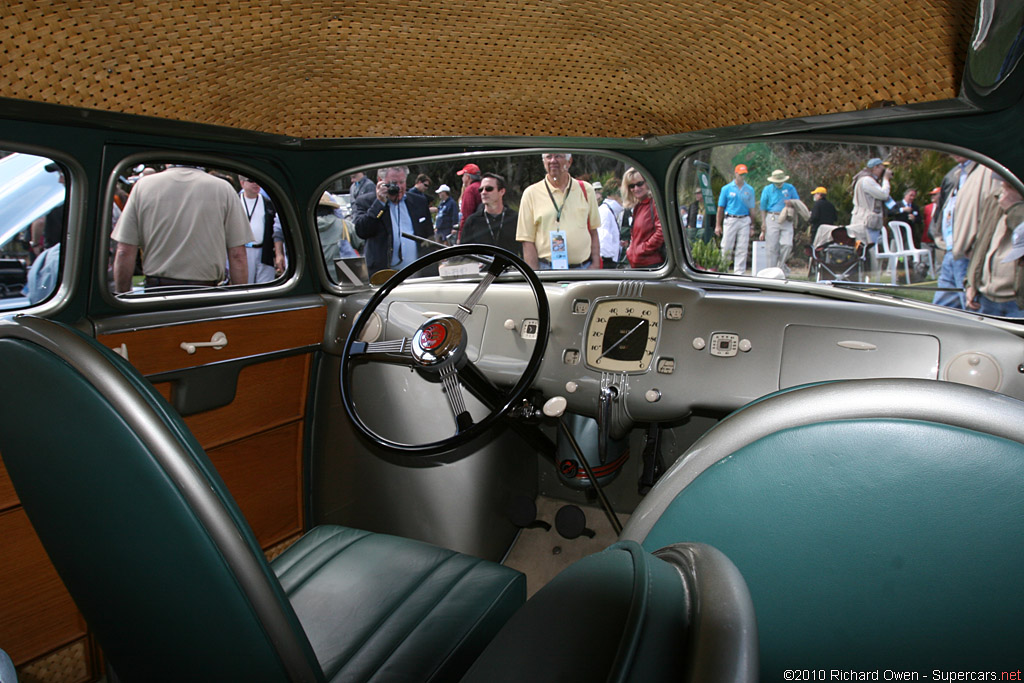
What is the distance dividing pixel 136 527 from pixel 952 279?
6.58 ft

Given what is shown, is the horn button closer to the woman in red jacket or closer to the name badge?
the name badge

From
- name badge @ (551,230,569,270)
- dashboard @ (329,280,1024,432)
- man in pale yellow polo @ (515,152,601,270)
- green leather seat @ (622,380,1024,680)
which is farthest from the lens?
name badge @ (551,230,569,270)

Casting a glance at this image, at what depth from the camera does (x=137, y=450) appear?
2.21 feet

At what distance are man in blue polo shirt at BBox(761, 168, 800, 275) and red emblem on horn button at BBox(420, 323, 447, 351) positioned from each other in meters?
1.12

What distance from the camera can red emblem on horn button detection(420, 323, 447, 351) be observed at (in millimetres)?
1688

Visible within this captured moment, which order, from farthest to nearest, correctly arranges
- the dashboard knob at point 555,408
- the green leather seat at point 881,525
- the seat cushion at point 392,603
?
the dashboard knob at point 555,408, the seat cushion at point 392,603, the green leather seat at point 881,525

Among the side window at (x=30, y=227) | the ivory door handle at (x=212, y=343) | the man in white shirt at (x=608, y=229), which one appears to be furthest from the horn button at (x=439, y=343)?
the side window at (x=30, y=227)

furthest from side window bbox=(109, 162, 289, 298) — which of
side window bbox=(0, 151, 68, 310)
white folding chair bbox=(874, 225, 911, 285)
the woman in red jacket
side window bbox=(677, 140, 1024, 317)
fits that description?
white folding chair bbox=(874, 225, 911, 285)

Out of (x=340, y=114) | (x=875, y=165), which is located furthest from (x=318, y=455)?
(x=875, y=165)

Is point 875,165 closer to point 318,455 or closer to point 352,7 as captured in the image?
point 352,7

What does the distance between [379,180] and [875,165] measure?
175cm

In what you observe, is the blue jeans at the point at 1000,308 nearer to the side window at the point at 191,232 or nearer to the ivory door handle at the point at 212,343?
the ivory door handle at the point at 212,343

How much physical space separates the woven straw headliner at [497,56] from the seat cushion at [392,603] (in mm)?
1143

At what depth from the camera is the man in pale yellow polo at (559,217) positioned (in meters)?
2.31
